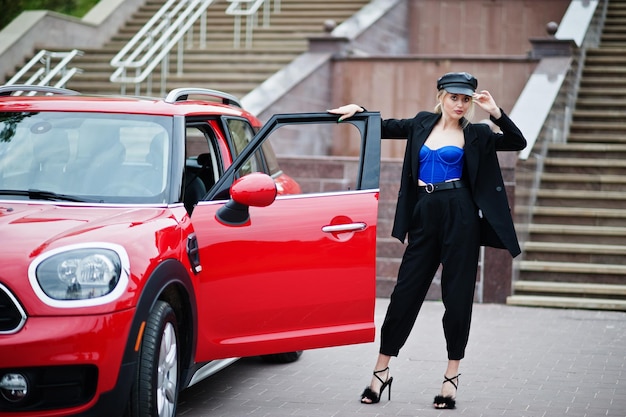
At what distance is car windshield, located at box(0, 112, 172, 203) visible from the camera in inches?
233

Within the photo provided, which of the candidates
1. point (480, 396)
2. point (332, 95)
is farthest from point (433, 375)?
point (332, 95)

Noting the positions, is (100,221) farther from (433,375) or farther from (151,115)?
(433,375)

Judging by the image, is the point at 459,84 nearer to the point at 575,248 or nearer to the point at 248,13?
the point at 575,248

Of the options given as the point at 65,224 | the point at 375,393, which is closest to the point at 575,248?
the point at 375,393

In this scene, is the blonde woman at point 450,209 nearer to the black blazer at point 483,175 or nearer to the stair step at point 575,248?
the black blazer at point 483,175

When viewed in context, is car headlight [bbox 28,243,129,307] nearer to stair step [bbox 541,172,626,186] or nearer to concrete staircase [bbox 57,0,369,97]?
stair step [bbox 541,172,626,186]

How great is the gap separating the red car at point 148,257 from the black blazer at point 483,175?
32 cm

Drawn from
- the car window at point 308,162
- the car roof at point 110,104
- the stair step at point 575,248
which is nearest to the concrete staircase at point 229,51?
the car window at point 308,162

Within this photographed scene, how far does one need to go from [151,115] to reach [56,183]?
0.68 m

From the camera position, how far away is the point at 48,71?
1903 centimetres

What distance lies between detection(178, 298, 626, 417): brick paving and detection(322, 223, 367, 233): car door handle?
110 centimetres

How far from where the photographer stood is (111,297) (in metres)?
4.97

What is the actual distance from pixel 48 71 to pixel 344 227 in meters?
13.9

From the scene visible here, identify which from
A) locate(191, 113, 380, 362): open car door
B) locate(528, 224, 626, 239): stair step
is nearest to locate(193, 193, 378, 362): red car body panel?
locate(191, 113, 380, 362): open car door
